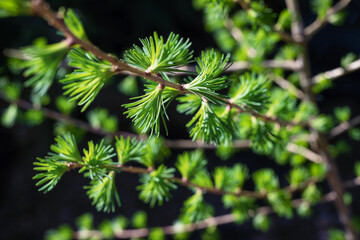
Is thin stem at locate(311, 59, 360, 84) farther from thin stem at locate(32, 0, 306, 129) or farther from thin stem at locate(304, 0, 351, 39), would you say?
thin stem at locate(32, 0, 306, 129)

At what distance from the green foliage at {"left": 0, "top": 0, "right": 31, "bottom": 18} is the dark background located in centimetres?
139

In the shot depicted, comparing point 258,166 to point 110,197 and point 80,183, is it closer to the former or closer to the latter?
point 80,183

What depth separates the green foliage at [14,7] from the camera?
0.72ft

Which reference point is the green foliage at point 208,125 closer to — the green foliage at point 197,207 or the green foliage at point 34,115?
the green foliage at point 197,207

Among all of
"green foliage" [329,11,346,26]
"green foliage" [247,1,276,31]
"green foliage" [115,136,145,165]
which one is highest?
"green foliage" [329,11,346,26]

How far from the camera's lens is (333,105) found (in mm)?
1894

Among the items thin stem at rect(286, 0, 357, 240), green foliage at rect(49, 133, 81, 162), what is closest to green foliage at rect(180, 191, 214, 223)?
green foliage at rect(49, 133, 81, 162)

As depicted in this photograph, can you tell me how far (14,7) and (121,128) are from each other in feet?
6.15

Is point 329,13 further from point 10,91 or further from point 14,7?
point 10,91

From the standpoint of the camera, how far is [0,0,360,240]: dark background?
1655mm

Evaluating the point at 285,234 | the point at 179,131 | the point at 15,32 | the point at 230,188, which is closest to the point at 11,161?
the point at 15,32

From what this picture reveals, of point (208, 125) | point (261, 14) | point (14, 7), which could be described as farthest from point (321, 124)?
point (14, 7)

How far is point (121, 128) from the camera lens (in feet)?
6.81

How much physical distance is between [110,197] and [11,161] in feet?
6.79
